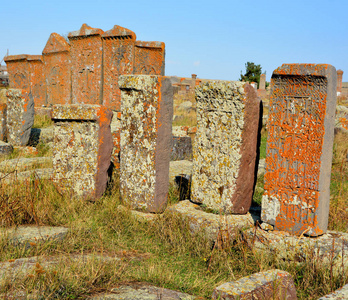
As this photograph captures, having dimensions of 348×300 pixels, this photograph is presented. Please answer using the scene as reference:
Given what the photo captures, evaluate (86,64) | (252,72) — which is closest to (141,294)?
(86,64)

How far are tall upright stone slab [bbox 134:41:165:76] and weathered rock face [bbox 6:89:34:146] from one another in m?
Answer: 2.52

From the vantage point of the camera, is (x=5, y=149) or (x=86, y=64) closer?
(x=5, y=149)

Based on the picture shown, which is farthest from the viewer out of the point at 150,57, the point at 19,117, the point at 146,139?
the point at 150,57

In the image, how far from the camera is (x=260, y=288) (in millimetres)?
2541

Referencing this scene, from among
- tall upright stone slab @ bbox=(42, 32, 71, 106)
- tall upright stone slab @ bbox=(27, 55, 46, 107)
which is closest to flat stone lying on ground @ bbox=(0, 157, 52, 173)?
tall upright stone slab @ bbox=(42, 32, 71, 106)

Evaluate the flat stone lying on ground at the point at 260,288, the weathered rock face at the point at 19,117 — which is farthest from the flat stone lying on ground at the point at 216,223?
the weathered rock face at the point at 19,117

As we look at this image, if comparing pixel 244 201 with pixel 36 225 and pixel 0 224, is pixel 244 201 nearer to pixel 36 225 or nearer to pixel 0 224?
pixel 36 225

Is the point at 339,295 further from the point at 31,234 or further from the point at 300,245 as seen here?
the point at 31,234

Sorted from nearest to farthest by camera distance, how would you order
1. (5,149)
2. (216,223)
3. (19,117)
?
1. (216,223)
2. (5,149)
3. (19,117)

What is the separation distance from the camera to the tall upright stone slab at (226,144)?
12.8ft

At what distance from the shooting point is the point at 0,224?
150 inches

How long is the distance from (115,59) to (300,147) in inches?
266

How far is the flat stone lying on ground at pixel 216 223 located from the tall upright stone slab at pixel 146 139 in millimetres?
494

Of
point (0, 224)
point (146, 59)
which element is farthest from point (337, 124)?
point (0, 224)
